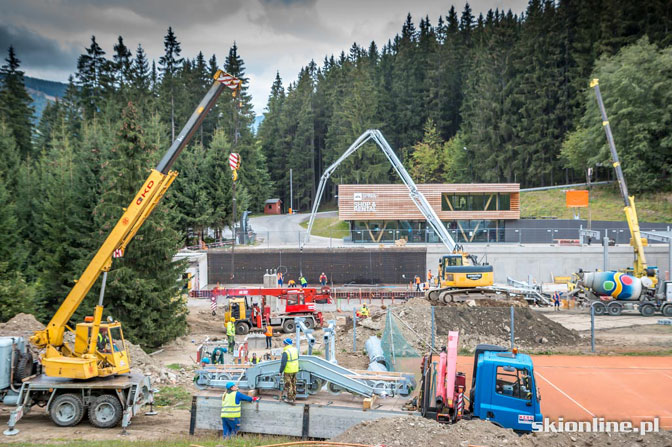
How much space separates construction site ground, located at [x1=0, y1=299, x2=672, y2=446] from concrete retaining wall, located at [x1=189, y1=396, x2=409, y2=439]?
61cm

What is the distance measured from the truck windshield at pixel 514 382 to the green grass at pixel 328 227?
48589 millimetres

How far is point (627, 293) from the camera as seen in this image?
32812 millimetres

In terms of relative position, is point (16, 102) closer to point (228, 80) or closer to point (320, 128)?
point (320, 128)

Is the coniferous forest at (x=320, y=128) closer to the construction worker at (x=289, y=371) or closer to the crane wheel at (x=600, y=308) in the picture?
the construction worker at (x=289, y=371)

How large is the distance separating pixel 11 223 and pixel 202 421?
22.5m

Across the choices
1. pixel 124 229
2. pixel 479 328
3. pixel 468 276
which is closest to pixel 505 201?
pixel 468 276

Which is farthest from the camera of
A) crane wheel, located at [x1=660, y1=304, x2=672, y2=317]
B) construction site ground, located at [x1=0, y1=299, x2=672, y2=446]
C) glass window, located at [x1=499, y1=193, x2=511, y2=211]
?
glass window, located at [x1=499, y1=193, x2=511, y2=211]

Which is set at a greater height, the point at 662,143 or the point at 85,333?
the point at 662,143

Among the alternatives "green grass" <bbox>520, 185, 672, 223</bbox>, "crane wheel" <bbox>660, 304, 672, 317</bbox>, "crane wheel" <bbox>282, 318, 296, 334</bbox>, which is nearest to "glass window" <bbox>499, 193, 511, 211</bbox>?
"green grass" <bbox>520, 185, 672, 223</bbox>

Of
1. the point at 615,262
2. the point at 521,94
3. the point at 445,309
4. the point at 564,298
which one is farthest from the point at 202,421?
the point at 521,94

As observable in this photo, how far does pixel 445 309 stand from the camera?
24.8m

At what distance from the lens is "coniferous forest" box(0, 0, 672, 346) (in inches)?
1040

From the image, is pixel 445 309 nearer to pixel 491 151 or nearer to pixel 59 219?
pixel 59 219

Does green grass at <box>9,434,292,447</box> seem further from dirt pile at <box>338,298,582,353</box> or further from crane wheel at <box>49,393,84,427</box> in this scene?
dirt pile at <box>338,298,582,353</box>
